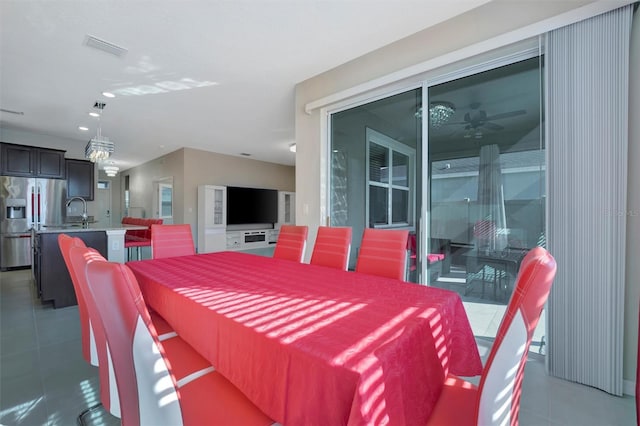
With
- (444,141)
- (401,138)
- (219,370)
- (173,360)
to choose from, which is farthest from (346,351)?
(401,138)

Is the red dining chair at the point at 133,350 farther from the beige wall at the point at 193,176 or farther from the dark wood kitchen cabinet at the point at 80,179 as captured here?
the dark wood kitchen cabinet at the point at 80,179

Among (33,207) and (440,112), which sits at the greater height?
(440,112)

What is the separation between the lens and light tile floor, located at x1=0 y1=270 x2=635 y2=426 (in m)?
1.53

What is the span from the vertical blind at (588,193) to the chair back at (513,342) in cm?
154

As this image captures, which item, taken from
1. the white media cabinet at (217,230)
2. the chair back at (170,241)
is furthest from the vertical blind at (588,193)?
the white media cabinet at (217,230)

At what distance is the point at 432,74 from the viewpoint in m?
2.59

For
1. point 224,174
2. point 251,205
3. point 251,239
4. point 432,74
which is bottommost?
point 251,239

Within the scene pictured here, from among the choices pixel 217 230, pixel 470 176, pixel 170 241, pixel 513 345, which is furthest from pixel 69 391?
pixel 217 230

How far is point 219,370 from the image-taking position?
106cm

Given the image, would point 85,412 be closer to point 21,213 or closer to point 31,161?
point 21,213

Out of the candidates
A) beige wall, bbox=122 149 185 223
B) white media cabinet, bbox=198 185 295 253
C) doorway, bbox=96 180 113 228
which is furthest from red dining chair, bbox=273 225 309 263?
doorway, bbox=96 180 113 228

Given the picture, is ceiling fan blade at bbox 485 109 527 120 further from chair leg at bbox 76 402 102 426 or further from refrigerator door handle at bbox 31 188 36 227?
refrigerator door handle at bbox 31 188 36 227

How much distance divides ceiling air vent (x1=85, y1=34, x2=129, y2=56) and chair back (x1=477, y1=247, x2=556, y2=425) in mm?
3664

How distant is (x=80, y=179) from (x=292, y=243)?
6574 millimetres
